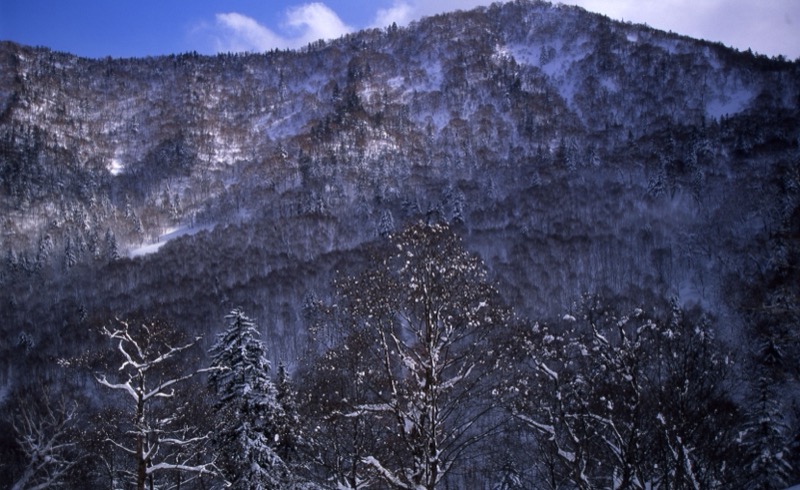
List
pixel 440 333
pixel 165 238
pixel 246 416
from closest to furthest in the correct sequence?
pixel 440 333 < pixel 246 416 < pixel 165 238

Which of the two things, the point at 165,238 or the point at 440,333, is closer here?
the point at 440,333

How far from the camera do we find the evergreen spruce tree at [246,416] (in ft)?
55.4

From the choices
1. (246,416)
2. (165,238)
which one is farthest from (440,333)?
(165,238)

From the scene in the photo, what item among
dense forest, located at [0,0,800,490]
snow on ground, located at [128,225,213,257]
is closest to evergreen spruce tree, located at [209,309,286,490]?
dense forest, located at [0,0,800,490]

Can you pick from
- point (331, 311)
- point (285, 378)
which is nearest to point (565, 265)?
point (285, 378)

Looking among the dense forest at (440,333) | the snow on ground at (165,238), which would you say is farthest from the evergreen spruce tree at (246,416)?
the snow on ground at (165,238)

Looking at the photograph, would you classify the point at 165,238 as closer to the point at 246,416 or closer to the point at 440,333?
the point at 246,416

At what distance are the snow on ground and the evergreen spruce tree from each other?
562 feet

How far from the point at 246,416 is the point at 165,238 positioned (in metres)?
189

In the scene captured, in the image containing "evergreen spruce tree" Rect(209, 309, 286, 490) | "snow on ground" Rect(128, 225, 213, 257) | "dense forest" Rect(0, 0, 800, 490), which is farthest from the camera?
"snow on ground" Rect(128, 225, 213, 257)

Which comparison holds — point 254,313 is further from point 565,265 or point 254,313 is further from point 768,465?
point 768,465

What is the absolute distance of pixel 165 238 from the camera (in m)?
189

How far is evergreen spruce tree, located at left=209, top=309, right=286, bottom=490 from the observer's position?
16.9 m

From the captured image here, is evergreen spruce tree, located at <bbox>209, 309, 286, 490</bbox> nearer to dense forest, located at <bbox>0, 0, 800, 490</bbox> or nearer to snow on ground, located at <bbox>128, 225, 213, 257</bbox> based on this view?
dense forest, located at <bbox>0, 0, 800, 490</bbox>
